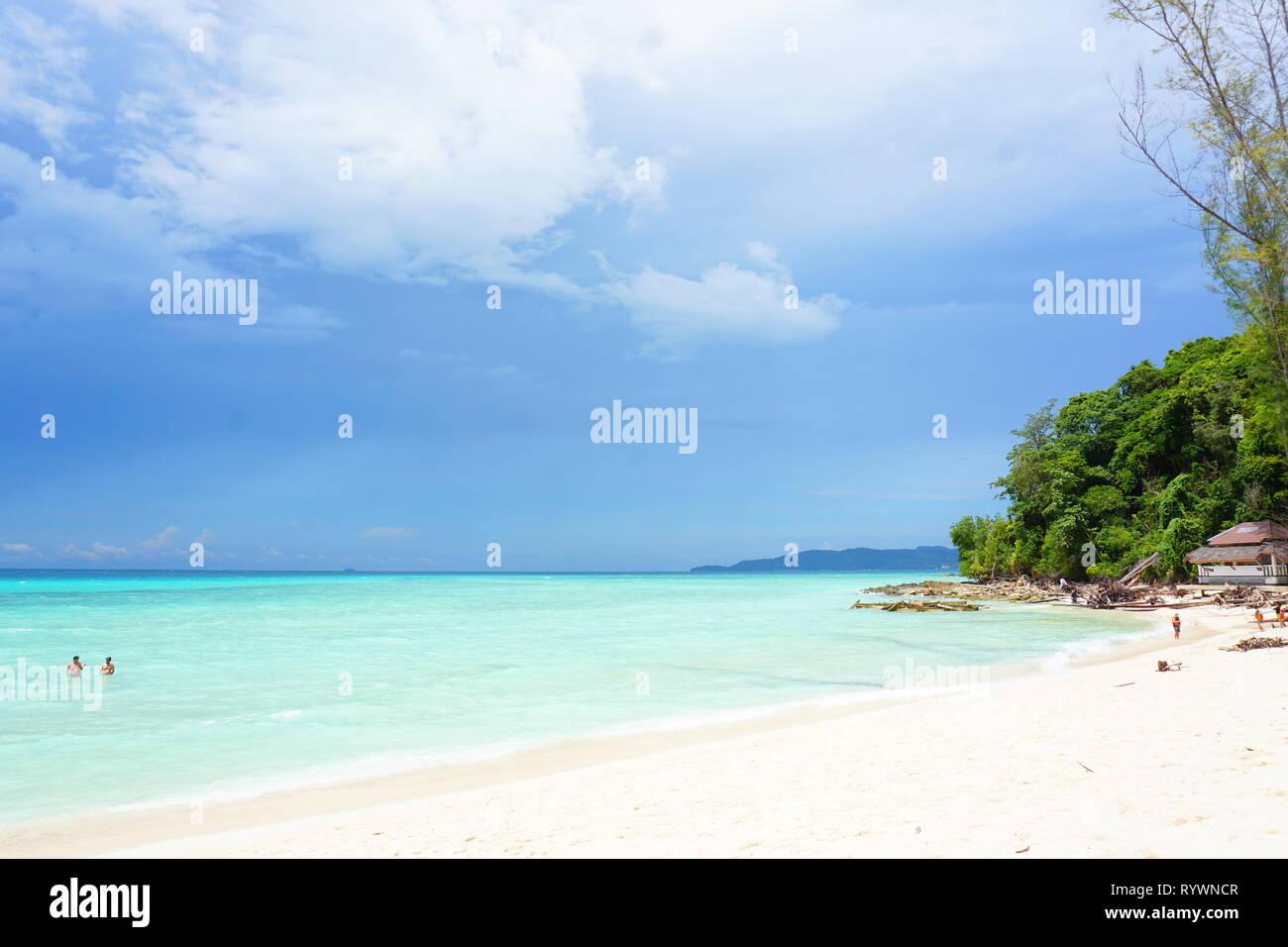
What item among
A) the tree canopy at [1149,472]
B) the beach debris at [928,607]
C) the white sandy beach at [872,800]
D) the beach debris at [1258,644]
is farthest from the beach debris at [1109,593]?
the white sandy beach at [872,800]

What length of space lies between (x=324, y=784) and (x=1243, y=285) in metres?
21.2

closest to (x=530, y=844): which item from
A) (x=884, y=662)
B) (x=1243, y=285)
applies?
(x=884, y=662)

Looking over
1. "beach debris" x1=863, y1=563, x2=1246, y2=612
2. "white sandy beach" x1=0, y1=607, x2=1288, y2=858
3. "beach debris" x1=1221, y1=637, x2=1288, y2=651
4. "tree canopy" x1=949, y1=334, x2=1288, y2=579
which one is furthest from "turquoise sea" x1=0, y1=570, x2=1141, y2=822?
"tree canopy" x1=949, y1=334, x2=1288, y2=579

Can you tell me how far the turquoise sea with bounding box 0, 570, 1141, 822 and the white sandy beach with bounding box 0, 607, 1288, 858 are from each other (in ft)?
5.60

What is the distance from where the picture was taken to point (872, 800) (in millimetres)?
5801

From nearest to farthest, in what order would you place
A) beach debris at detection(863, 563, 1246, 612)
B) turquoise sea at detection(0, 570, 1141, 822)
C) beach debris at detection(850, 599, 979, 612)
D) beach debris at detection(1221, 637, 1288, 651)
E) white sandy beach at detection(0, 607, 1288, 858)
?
white sandy beach at detection(0, 607, 1288, 858)
turquoise sea at detection(0, 570, 1141, 822)
beach debris at detection(1221, 637, 1288, 651)
beach debris at detection(863, 563, 1246, 612)
beach debris at detection(850, 599, 979, 612)

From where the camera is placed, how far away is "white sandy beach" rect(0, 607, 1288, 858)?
15.2 feet

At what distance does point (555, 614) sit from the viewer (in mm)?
37500

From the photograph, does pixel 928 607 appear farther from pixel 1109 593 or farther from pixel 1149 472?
pixel 1149 472

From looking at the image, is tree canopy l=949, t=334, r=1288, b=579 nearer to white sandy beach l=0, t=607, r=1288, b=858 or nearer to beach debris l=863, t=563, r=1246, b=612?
beach debris l=863, t=563, r=1246, b=612

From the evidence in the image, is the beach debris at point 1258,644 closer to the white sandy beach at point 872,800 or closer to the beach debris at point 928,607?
the white sandy beach at point 872,800

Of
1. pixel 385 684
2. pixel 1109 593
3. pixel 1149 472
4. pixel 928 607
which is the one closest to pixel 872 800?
pixel 385 684

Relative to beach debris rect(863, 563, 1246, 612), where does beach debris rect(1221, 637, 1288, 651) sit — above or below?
above
